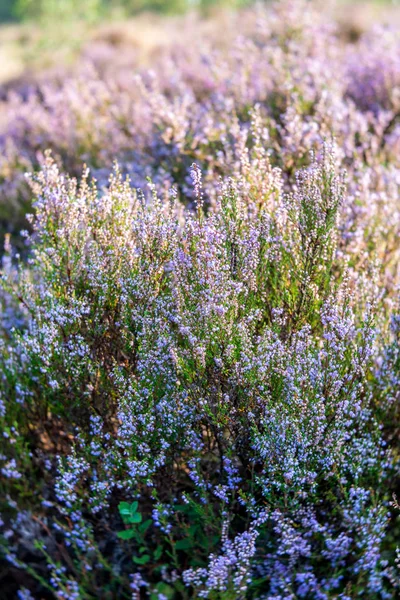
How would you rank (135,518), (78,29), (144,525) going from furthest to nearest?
(78,29) < (144,525) < (135,518)

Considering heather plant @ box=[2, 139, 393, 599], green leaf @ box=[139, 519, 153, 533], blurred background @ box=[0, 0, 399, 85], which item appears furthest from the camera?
blurred background @ box=[0, 0, 399, 85]

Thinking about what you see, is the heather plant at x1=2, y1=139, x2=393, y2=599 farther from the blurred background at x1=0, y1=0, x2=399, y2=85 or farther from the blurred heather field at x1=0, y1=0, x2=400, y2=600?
the blurred background at x1=0, y1=0, x2=399, y2=85

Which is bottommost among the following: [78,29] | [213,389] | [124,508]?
[124,508]

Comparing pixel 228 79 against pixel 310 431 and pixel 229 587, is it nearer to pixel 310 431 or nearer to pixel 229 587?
pixel 310 431

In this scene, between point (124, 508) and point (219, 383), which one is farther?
point (124, 508)

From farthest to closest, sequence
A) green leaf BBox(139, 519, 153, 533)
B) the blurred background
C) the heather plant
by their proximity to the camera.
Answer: the blurred background → green leaf BBox(139, 519, 153, 533) → the heather plant

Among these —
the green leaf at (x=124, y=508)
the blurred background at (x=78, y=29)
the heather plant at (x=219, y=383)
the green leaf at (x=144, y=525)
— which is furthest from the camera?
the blurred background at (x=78, y=29)

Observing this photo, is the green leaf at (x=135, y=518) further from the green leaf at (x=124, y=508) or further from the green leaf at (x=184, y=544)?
the green leaf at (x=184, y=544)

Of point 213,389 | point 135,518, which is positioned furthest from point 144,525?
point 213,389

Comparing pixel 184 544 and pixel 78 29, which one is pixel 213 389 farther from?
pixel 78 29

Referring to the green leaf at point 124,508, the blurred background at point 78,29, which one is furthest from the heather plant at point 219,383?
the blurred background at point 78,29

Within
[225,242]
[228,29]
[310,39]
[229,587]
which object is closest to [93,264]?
[225,242]

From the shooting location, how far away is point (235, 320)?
259cm

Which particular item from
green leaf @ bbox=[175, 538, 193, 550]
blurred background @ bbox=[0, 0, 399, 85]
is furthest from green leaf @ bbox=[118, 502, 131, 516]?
blurred background @ bbox=[0, 0, 399, 85]
